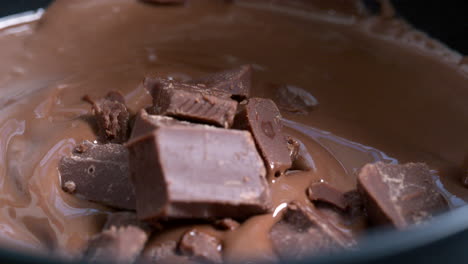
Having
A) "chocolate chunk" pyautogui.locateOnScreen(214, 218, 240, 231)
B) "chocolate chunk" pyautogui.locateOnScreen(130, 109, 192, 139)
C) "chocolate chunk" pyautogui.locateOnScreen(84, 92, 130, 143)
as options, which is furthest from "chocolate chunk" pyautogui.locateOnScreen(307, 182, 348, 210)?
"chocolate chunk" pyautogui.locateOnScreen(84, 92, 130, 143)

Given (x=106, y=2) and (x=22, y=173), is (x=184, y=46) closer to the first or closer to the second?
(x=106, y=2)

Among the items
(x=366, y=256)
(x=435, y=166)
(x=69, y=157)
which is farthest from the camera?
(x=435, y=166)

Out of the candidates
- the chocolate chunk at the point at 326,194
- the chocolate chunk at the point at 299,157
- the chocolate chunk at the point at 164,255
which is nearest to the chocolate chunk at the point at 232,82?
the chocolate chunk at the point at 299,157

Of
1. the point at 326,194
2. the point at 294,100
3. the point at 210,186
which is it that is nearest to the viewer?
the point at 210,186

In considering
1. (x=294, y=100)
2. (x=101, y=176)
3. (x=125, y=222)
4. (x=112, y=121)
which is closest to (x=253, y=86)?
(x=294, y=100)

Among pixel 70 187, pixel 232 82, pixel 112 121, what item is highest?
pixel 232 82

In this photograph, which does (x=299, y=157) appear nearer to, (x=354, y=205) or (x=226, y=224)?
(x=354, y=205)

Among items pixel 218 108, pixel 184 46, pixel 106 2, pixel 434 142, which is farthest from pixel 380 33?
pixel 106 2
